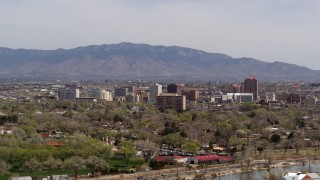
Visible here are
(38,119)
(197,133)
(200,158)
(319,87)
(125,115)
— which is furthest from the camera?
(319,87)

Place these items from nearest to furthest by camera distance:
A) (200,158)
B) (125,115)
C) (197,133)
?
1. (200,158)
2. (197,133)
3. (125,115)

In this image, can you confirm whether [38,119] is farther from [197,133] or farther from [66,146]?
[66,146]

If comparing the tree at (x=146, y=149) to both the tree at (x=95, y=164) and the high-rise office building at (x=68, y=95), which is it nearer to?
the tree at (x=95, y=164)

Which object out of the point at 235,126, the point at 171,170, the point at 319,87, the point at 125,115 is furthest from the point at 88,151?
the point at 319,87

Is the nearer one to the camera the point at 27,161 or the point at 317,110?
the point at 27,161

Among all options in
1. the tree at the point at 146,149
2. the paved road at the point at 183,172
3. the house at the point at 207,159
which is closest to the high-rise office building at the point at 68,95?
the tree at the point at 146,149

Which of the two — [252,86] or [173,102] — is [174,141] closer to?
[173,102]
